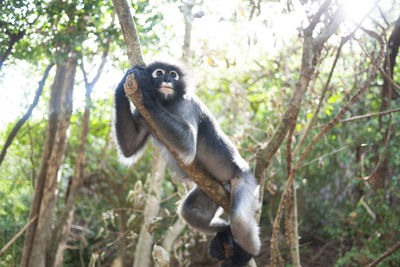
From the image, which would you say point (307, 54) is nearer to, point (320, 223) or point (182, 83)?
point (182, 83)

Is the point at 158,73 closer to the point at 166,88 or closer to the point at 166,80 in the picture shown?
the point at 166,80

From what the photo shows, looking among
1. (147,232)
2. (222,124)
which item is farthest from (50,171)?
(222,124)

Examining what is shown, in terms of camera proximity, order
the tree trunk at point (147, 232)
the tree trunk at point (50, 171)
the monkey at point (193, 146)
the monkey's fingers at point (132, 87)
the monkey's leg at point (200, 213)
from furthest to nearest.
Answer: the tree trunk at point (147, 232) → the tree trunk at point (50, 171) → the monkey's leg at point (200, 213) → the monkey at point (193, 146) → the monkey's fingers at point (132, 87)

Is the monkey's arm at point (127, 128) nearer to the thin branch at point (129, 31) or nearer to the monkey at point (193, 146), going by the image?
the monkey at point (193, 146)

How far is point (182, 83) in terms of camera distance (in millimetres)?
4328

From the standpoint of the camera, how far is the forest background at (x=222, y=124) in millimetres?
4109

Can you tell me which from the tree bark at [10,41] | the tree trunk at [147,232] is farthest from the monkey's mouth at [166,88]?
the tree trunk at [147,232]

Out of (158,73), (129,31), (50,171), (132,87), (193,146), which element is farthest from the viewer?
(50,171)

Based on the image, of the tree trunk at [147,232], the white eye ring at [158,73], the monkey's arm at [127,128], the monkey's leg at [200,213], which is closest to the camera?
the monkey's arm at [127,128]

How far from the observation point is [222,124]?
9867mm

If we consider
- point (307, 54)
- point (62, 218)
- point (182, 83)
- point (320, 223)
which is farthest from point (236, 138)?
point (320, 223)

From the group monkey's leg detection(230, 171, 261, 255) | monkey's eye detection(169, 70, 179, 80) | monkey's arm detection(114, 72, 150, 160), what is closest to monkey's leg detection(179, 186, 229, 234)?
monkey's leg detection(230, 171, 261, 255)

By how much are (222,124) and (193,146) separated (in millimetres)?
6028

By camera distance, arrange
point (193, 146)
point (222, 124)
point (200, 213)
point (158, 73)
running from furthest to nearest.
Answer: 1. point (222, 124)
2. point (200, 213)
3. point (158, 73)
4. point (193, 146)
